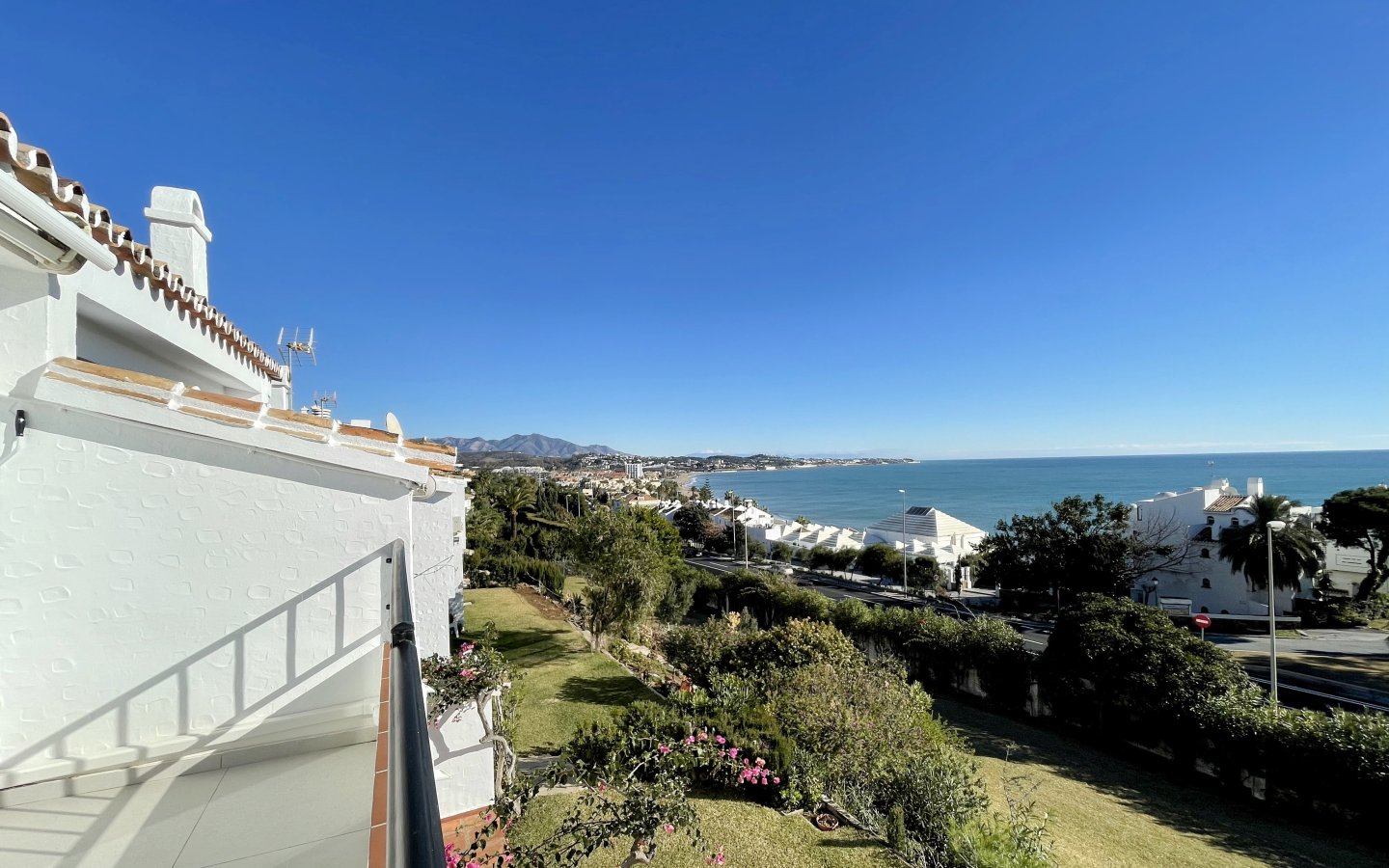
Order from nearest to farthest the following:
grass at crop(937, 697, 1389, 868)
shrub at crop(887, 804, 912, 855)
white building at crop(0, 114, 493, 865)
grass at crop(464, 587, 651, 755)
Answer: white building at crop(0, 114, 493, 865), shrub at crop(887, 804, 912, 855), grass at crop(937, 697, 1389, 868), grass at crop(464, 587, 651, 755)

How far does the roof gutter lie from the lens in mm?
1938

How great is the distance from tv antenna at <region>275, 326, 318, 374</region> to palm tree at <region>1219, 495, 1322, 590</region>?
119 ft

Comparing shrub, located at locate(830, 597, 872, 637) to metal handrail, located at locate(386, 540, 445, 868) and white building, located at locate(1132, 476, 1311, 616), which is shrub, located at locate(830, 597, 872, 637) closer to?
metal handrail, located at locate(386, 540, 445, 868)

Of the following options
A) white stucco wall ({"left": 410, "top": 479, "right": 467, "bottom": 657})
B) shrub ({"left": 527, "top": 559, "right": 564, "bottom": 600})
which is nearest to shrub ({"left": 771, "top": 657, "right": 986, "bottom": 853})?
white stucco wall ({"left": 410, "top": 479, "right": 467, "bottom": 657})

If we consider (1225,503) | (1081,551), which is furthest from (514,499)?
(1225,503)

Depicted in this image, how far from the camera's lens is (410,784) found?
0.84 m

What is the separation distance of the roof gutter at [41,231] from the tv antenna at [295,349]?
11.6 metres

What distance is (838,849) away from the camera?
5801 mm

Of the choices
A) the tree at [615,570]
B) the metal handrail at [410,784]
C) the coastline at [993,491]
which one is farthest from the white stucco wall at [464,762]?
the coastline at [993,491]

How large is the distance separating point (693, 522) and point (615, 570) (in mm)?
43704

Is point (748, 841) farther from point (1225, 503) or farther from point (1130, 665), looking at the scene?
point (1225, 503)

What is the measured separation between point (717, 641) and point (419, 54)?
13392 millimetres

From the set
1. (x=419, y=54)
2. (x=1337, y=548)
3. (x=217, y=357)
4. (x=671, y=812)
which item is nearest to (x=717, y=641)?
(x=671, y=812)

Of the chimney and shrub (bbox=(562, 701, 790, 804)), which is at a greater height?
the chimney
